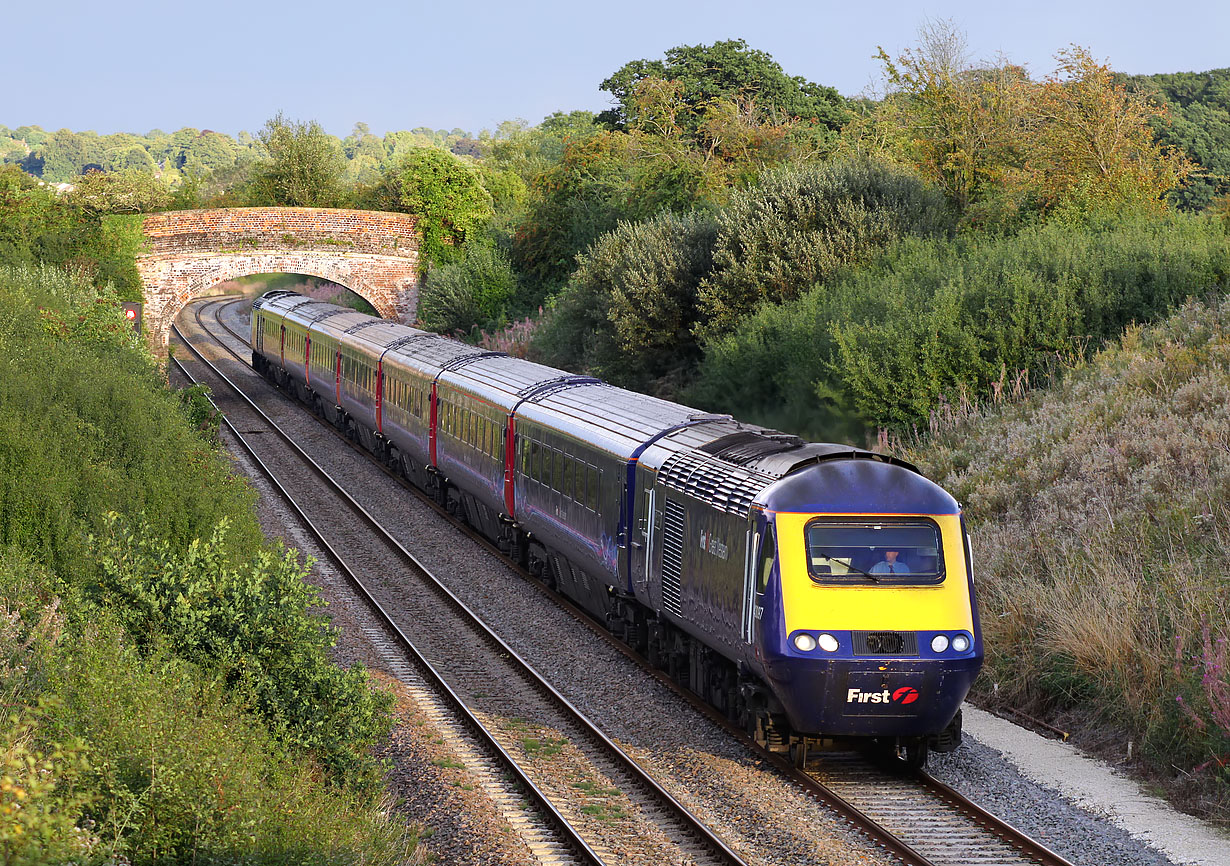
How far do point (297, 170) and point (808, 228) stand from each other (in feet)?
108

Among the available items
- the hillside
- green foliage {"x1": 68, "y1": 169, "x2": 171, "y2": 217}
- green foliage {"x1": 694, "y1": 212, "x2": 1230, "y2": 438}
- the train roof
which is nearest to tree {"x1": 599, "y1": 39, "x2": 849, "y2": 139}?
green foliage {"x1": 68, "y1": 169, "x2": 171, "y2": 217}

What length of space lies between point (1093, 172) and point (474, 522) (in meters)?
16.6

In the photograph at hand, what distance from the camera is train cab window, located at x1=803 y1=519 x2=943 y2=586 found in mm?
10211

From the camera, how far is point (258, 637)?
10.3 m

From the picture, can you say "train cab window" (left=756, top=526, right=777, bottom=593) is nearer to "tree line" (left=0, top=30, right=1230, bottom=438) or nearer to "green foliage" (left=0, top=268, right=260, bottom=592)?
"green foliage" (left=0, top=268, right=260, bottom=592)

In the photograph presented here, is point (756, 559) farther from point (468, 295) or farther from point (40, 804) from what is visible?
point (468, 295)

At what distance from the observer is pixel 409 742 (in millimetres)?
11609

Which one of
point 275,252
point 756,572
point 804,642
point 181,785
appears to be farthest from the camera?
point 275,252

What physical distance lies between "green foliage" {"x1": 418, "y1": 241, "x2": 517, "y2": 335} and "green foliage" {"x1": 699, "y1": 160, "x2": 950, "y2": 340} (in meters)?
17.2

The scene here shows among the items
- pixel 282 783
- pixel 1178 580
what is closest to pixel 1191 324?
pixel 1178 580

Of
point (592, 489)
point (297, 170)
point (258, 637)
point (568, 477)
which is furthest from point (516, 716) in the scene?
point (297, 170)

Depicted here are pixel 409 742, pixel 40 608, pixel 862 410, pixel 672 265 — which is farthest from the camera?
pixel 672 265

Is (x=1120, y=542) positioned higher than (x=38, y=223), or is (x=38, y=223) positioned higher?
(x=38, y=223)

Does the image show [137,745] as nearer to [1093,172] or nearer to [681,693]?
[681,693]
